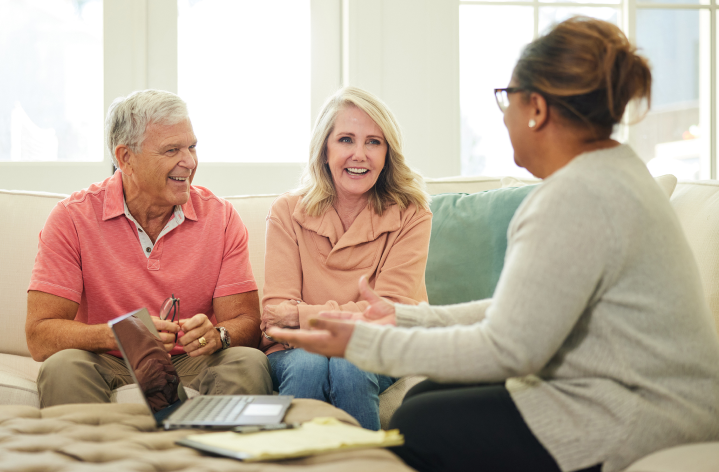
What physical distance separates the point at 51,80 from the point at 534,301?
2719 millimetres

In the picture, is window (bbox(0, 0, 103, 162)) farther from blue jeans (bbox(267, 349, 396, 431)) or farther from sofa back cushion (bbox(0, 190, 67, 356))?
blue jeans (bbox(267, 349, 396, 431))

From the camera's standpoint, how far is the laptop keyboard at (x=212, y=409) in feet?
3.76

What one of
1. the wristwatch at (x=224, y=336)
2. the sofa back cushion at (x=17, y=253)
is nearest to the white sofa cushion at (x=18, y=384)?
the sofa back cushion at (x=17, y=253)

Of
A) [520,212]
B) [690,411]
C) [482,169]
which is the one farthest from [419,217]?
[482,169]

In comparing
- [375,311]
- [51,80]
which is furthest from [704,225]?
[51,80]

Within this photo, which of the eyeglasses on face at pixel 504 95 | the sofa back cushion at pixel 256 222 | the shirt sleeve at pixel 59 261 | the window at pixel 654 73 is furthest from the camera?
the window at pixel 654 73

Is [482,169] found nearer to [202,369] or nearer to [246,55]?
[246,55]

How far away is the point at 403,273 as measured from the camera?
71.2 inches

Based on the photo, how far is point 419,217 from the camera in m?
1.92

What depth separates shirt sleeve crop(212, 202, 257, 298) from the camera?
1.85 meters

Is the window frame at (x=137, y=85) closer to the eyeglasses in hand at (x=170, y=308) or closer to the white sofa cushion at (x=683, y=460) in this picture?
the eyeglasses in hand at (x=170, y=308)

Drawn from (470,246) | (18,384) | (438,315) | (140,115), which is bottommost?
(18,384)

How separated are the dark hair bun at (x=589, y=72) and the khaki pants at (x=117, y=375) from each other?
98 centimetres

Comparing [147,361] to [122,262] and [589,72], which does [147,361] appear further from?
[589,72]
